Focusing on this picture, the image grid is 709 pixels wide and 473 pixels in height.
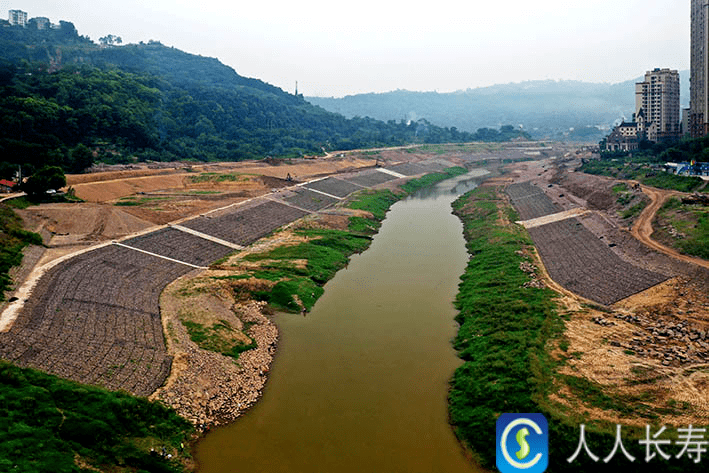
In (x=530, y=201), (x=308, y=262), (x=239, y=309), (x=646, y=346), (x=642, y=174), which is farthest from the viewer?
(x=530, y=201)

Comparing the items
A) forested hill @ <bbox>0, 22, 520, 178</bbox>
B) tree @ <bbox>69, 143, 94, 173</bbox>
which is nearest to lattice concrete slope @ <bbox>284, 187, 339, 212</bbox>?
tree @ <bbox>69, 143, 94, 173</bbox>

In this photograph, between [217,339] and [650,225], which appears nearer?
[217,339]

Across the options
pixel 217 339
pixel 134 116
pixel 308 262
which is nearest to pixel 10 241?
pixel 217 339

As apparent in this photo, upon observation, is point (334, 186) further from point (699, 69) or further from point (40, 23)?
point (40, 23)

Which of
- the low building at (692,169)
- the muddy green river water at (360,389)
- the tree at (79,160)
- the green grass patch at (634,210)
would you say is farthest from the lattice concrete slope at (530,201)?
the tree at (79,160)

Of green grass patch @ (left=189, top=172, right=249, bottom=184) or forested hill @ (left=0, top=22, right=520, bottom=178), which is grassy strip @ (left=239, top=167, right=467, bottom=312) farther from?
forested hill @ (left=0, top=22, right=520, bottom=178)

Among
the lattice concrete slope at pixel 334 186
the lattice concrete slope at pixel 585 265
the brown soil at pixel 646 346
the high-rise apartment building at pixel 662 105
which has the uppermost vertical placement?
the high-rise apartment building at pixel 662 105

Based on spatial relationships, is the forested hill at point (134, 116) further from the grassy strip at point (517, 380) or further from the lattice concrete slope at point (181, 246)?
the grassy strip at point (517, 380)
